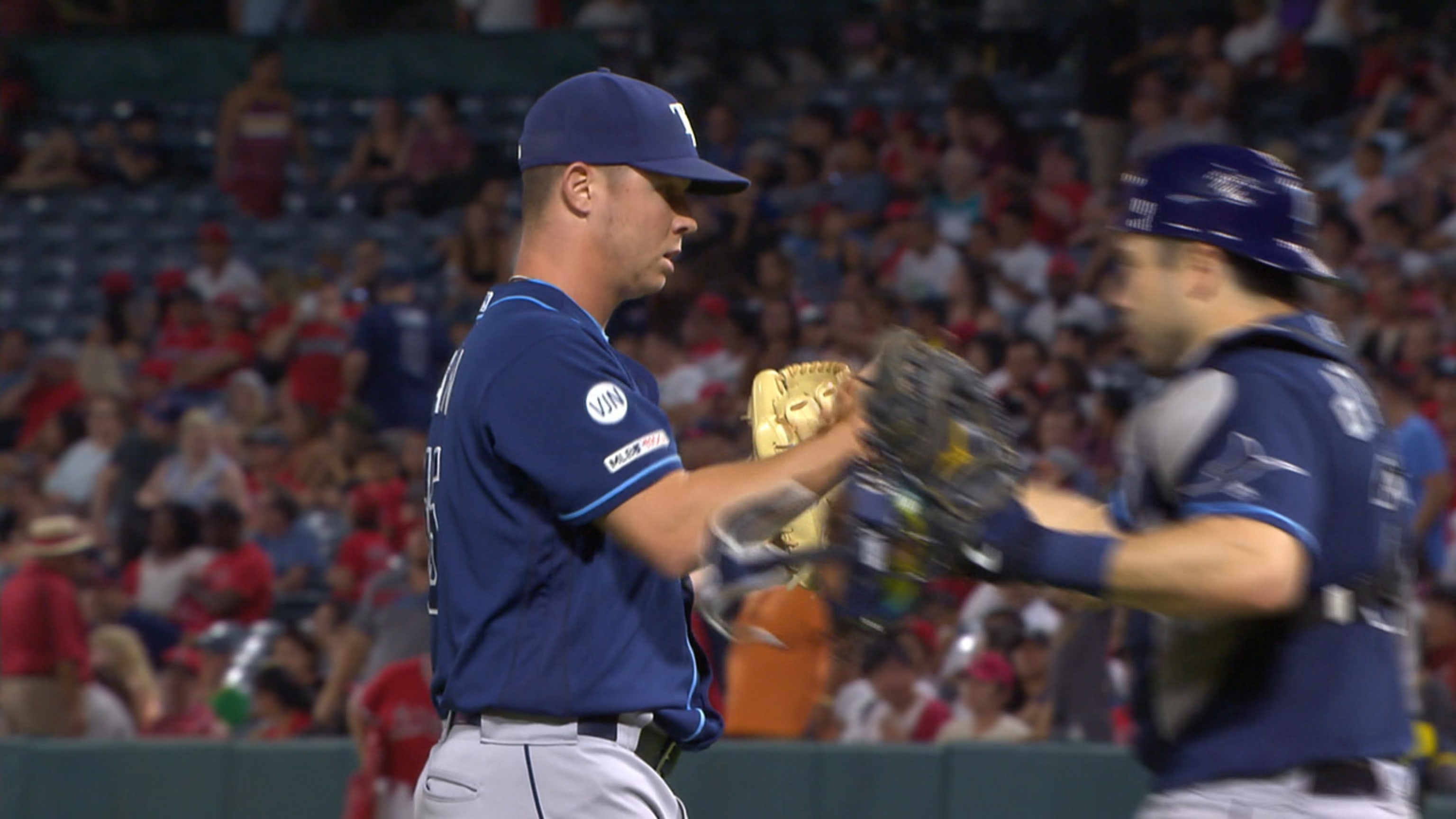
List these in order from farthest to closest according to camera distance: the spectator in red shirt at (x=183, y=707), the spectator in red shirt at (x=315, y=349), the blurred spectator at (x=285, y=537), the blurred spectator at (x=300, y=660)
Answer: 1. the spectator in red shirt at (x=315, y=349)
2. the blurred spectator at (x=285, y=537)
3. the spectator in red shirt at (x=183, y=707)
4. the blurred spectator at (x=300, y=660)

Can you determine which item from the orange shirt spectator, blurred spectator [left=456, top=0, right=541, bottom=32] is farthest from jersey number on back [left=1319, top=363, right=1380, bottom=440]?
blurred spectator [left=456, top=0, right=541, bottom=32]

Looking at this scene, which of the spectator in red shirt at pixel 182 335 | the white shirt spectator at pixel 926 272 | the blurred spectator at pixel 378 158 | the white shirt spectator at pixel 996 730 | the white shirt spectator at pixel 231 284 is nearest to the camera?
the white shirt spectator at pixel 996 730

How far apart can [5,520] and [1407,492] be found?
9.18 meters

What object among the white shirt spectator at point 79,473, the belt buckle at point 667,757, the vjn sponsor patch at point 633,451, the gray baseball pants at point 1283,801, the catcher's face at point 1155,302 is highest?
the catcher's face at point 1155,302

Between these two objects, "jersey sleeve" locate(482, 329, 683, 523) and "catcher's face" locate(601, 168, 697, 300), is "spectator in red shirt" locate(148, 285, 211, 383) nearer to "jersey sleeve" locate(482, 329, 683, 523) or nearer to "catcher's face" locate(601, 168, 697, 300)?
"catcher's face" locate(601, 168, 697, 300)

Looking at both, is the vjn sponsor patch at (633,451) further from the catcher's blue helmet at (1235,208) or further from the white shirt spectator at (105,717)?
the white shirt spectator at (105,717)

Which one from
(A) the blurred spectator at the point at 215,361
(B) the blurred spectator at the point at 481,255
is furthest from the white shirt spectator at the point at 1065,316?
(A) the blurred spectator at the point at 215,361

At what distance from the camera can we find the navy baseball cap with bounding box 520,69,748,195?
9.34 ft

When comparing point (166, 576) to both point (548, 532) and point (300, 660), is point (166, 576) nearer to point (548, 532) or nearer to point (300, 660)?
point (300, 660)

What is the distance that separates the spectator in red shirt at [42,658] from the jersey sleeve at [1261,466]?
636 centimetres

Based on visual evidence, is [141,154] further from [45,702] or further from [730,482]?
[730,482]

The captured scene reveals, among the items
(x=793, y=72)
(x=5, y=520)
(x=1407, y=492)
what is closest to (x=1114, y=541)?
(x=1407, y=492)

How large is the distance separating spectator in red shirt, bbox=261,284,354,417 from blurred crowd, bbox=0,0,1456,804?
0.03 metres

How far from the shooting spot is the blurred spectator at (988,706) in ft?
22.2
